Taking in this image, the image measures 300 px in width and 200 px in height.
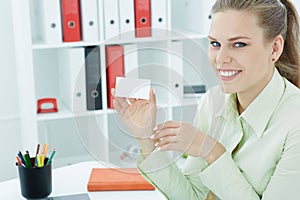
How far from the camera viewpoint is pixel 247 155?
4.18 feet

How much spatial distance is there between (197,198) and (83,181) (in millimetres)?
345

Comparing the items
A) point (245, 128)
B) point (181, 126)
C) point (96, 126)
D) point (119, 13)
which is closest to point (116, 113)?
point (96, 126)

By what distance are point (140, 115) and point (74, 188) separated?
42 centimetres

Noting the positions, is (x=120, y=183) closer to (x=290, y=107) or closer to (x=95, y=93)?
(x=95, y=93)

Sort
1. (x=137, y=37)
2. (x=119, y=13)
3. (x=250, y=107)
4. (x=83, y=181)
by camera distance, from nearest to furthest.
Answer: (x=137, y=37)
(x=250, y=107)
(x=83, y=181)
(x=119, y=13)

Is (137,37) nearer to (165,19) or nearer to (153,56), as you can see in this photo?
(153,56)


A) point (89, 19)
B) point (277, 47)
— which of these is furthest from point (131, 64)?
point (89, 19)

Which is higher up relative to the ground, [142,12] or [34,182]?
[142,12]

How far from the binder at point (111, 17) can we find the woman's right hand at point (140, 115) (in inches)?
49.3

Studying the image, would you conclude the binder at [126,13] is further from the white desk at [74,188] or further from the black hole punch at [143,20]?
the white desk at [74,188]

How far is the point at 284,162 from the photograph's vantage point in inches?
45.9

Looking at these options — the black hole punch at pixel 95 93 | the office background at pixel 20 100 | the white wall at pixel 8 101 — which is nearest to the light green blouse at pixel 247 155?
the black hole punch at pixel 95 93

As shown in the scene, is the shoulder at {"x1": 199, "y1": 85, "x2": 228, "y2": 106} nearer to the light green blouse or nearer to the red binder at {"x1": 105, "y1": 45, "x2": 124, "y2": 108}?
the light green blouse

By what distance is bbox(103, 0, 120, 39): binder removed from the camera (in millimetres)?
2367
